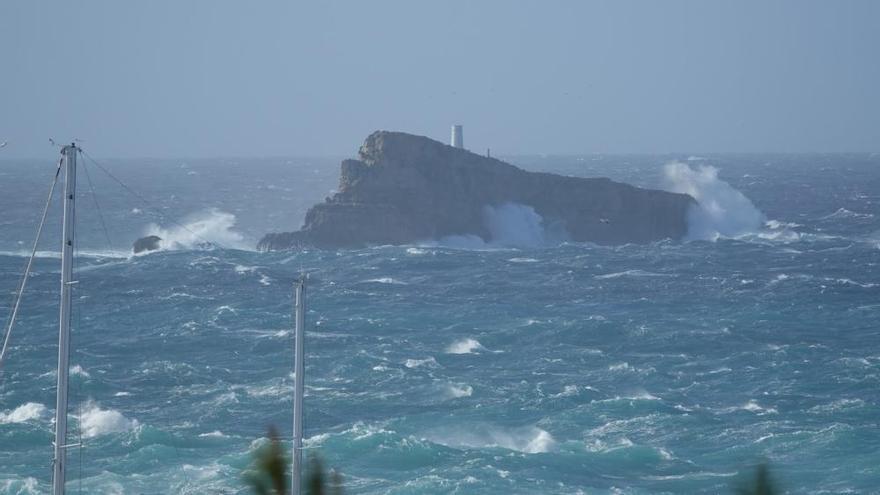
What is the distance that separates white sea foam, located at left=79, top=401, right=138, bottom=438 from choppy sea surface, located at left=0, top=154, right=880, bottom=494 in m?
0.13

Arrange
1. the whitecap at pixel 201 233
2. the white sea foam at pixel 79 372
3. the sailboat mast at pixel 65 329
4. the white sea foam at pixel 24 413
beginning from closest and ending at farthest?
the sailboat mast at pixel 65 329 < the white sea foam at pixel 24 413 < the white sea foam at pixel 79 372 < the whitecap at pixel 201 233

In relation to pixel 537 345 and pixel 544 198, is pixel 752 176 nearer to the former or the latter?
pixel 544 198

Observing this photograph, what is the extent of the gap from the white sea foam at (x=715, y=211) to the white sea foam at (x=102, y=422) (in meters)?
57.6

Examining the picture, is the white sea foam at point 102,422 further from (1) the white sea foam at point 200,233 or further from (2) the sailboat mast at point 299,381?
(1) the white sea foam at point 200,233

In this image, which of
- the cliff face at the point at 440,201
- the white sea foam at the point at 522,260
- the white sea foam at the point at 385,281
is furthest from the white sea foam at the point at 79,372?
the cliff face at the point at 440,201

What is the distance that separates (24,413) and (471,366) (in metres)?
14.5

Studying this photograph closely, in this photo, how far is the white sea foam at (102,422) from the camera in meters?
36.9

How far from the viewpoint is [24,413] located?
38.4 metres

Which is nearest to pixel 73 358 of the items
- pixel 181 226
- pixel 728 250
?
pixel 728 250

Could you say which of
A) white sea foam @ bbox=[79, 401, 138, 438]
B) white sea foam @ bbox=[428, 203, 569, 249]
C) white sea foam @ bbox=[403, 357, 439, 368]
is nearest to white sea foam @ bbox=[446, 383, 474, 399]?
white sea foam @ bbox=[403, 357, 439, 368]

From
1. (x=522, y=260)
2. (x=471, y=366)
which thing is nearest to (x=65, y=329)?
(x=471, y=366)

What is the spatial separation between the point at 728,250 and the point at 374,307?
102 feet

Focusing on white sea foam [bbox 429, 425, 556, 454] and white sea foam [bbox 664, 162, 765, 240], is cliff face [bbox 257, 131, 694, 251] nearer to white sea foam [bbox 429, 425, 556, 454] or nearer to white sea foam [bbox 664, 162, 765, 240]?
white sea foam [bbox 664, 162, 765, 240]

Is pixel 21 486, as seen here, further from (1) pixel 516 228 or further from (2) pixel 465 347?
(1) pixel 516 228
